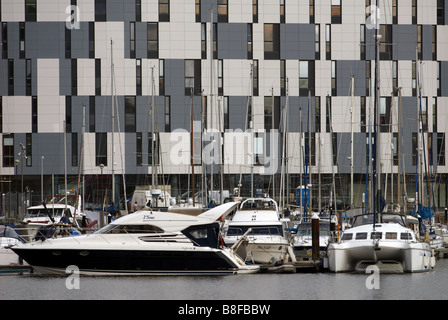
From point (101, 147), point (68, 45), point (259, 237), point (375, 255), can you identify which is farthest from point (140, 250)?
point (68, 45)

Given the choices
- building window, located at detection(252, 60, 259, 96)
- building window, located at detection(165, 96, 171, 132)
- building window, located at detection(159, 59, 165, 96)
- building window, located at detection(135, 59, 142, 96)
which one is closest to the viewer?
building window, located at detection(165, 96, 171, 132)

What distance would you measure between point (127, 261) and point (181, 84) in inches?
1978

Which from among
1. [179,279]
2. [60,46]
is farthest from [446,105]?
[179,279]

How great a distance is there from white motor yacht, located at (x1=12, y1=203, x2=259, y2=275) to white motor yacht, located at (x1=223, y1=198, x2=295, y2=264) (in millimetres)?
3244

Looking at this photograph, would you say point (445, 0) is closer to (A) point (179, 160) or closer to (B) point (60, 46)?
(A) point (179, 160)

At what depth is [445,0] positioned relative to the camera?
88812mm

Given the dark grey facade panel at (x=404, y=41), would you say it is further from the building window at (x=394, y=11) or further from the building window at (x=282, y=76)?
the building window at (x=282, y=76)

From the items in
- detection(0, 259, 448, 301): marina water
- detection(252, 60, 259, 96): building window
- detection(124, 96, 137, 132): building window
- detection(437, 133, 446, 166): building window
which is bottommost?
detection(0, 259, 448, 301): marina water

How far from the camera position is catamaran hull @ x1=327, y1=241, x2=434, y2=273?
39.5 m

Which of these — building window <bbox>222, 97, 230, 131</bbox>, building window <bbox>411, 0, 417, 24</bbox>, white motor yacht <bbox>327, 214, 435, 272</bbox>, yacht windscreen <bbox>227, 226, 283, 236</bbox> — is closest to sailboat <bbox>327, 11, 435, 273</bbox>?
white motor yacht <bbox>327, 214, 435, 272</bbox>

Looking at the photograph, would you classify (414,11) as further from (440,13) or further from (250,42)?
(250,42)

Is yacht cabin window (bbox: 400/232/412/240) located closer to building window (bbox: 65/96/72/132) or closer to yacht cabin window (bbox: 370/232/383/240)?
yacht cabin window (bbox: 370/232/383/240)

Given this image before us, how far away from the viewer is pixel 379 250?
39.3 m

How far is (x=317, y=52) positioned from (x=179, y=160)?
1593 cm
